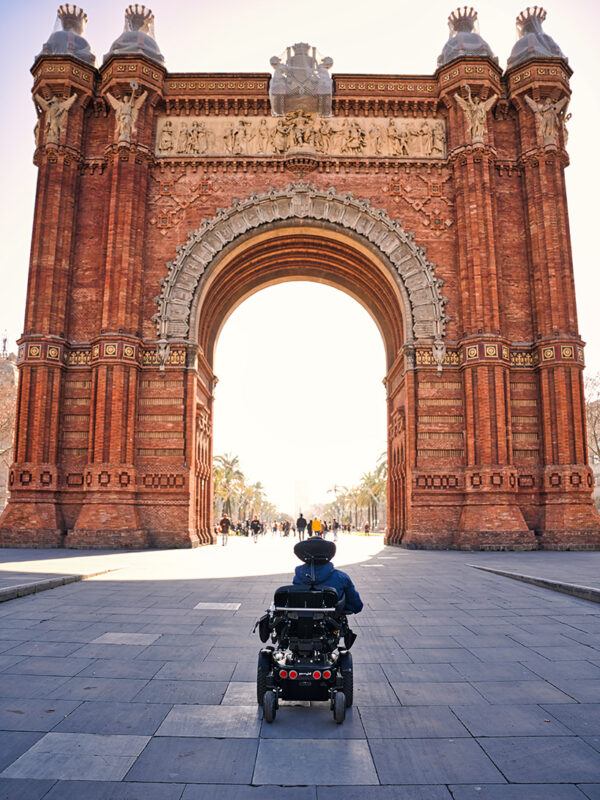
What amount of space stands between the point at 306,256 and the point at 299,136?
5.14 m

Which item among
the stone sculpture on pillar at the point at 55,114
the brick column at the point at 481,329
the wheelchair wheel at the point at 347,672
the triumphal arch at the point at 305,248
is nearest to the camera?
the wheelchair wheel at the point at 347,672

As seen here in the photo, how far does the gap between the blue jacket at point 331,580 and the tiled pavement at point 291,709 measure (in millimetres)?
791

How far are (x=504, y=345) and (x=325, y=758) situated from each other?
829 inches

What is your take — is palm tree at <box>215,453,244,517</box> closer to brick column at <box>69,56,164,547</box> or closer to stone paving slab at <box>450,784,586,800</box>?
brick column at <box>69,56,164,547</box>

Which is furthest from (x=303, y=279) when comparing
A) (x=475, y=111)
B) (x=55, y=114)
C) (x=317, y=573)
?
(x=317, y=573)

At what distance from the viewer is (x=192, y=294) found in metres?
24.6

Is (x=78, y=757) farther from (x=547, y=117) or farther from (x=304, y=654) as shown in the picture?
(x=547, y=117)

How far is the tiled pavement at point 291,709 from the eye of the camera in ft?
11.7

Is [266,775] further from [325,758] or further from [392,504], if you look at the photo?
[392,504]

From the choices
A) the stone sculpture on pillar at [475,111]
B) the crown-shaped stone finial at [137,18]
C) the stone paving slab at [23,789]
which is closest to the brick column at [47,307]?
the crown-shaped stone finial at [137,18]

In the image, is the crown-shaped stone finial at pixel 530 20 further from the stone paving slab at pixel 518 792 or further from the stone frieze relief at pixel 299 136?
the stone paving slab at pixel 518 792

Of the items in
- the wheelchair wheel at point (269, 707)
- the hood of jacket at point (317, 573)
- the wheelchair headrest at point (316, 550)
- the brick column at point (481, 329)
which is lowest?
the wheelchair wheel at point (269, 707)

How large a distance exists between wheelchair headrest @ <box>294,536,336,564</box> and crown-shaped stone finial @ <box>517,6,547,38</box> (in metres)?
28.4

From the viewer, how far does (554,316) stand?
2325cm
